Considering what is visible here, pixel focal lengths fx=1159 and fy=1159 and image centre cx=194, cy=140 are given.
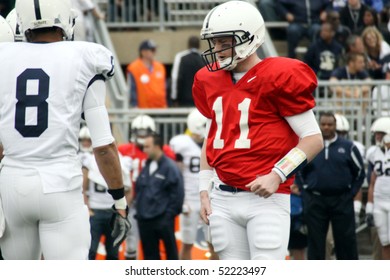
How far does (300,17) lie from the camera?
15391 mm

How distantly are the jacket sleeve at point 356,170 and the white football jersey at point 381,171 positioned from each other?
12.6 inches

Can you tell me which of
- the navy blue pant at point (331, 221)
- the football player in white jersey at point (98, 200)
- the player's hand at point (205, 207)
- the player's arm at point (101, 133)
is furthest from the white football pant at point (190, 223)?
the player's arm at point (101, 133)

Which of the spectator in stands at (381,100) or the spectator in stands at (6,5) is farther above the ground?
the spectator in stands at (6,5)

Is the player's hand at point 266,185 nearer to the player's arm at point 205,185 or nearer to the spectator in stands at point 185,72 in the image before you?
the player's arm at point 205,185

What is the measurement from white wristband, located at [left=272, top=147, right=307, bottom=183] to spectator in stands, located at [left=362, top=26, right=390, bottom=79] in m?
8.79

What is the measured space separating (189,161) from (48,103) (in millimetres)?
6981

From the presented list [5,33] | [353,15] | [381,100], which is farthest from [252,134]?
[353,15]

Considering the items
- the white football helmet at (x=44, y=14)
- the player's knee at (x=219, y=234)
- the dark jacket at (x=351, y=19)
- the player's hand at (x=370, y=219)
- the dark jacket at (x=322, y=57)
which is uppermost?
the white football helmet at (x=44, y=14)

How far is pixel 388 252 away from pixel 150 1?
636 cm

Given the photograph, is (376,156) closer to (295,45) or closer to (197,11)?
(295,45)

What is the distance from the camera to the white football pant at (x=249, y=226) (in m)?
5.98

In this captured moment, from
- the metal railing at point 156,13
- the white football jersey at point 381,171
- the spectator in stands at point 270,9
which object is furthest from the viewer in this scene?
the metal railing at point 156,13
